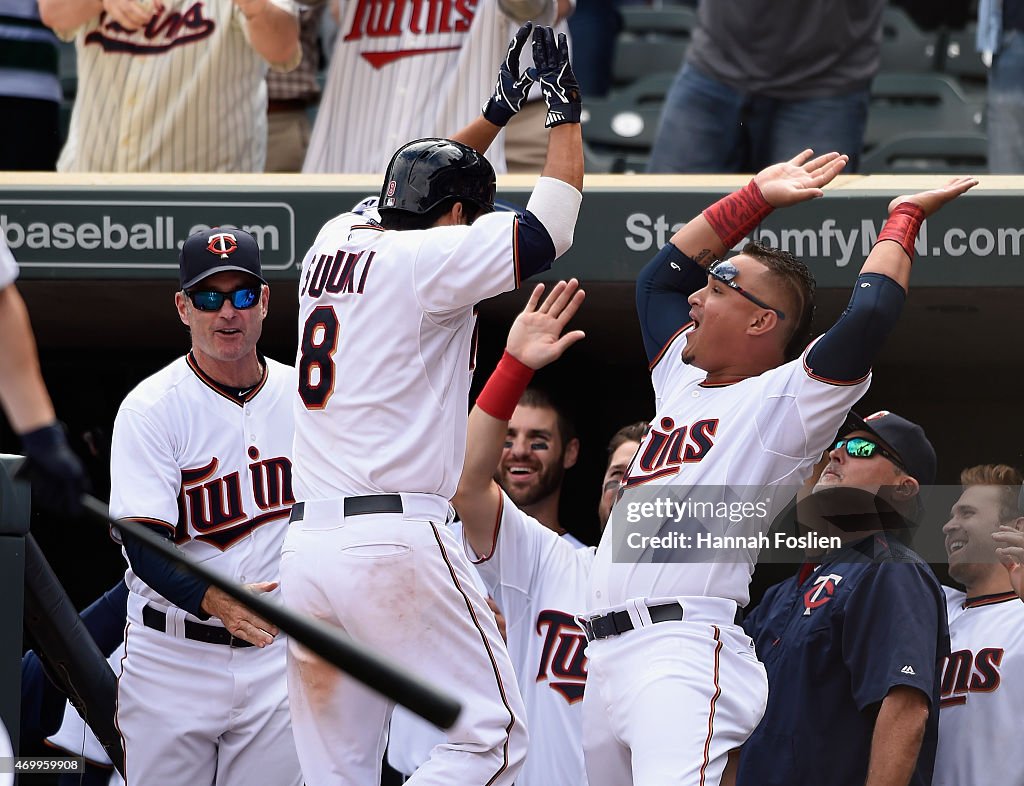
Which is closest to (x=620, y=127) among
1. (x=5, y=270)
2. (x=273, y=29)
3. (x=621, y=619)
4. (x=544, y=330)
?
(x=273, y=29)

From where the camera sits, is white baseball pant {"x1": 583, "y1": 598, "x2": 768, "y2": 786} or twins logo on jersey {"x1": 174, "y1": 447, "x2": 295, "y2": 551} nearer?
white baseball pant {"x1": 583, "y1": 598, "x2": 768, "y2": 786}

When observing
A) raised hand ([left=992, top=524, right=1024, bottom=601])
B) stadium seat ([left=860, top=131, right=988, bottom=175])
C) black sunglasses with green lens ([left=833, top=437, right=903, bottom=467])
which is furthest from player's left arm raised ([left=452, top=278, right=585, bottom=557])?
stadium seat ([left=860, top=131, right=988, bottom=175])

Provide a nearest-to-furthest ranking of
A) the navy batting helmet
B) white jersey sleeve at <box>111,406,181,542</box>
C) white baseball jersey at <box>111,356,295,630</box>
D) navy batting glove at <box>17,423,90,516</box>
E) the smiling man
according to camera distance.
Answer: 1. navy batting glove at <box>17,423,90,516</box>
2. the navy batting helmet
3. white jersey sleeve at <box>111,406,181,542</box>
4. white baseball jersey at <box>111,356,295,630</box>
5. the smiling man

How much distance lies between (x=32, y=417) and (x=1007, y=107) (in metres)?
3.87

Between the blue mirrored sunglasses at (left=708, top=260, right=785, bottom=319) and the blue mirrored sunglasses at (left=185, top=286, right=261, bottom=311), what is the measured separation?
46.4 inches

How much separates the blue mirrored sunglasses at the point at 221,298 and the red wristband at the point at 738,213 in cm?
117

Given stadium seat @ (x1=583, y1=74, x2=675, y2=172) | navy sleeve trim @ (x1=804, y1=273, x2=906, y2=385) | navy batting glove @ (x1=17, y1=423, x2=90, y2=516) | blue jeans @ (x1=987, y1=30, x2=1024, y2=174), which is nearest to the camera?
navy batting glove @ (x1=17, y1=423, x2=90, y2=516)

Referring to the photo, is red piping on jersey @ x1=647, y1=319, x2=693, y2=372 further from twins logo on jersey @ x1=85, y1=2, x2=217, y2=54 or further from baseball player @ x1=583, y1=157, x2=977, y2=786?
twins logo on jersey @ x1=85, y1=2, x2=217, y2=54

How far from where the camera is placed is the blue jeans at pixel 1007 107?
17.6 ft

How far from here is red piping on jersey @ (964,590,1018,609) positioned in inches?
169

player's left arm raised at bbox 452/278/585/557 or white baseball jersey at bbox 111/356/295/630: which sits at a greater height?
player's left arm raised at bbox 452/278/585/557

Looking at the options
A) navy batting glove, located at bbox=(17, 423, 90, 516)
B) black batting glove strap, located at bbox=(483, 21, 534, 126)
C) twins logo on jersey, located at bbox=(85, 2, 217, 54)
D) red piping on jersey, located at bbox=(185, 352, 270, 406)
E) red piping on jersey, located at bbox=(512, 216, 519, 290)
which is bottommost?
red piping on jersey, located at bbox=(185, 352, 270, 406)

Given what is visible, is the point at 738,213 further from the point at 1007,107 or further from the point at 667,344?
the point at 1007,107

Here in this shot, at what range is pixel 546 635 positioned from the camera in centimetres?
455
